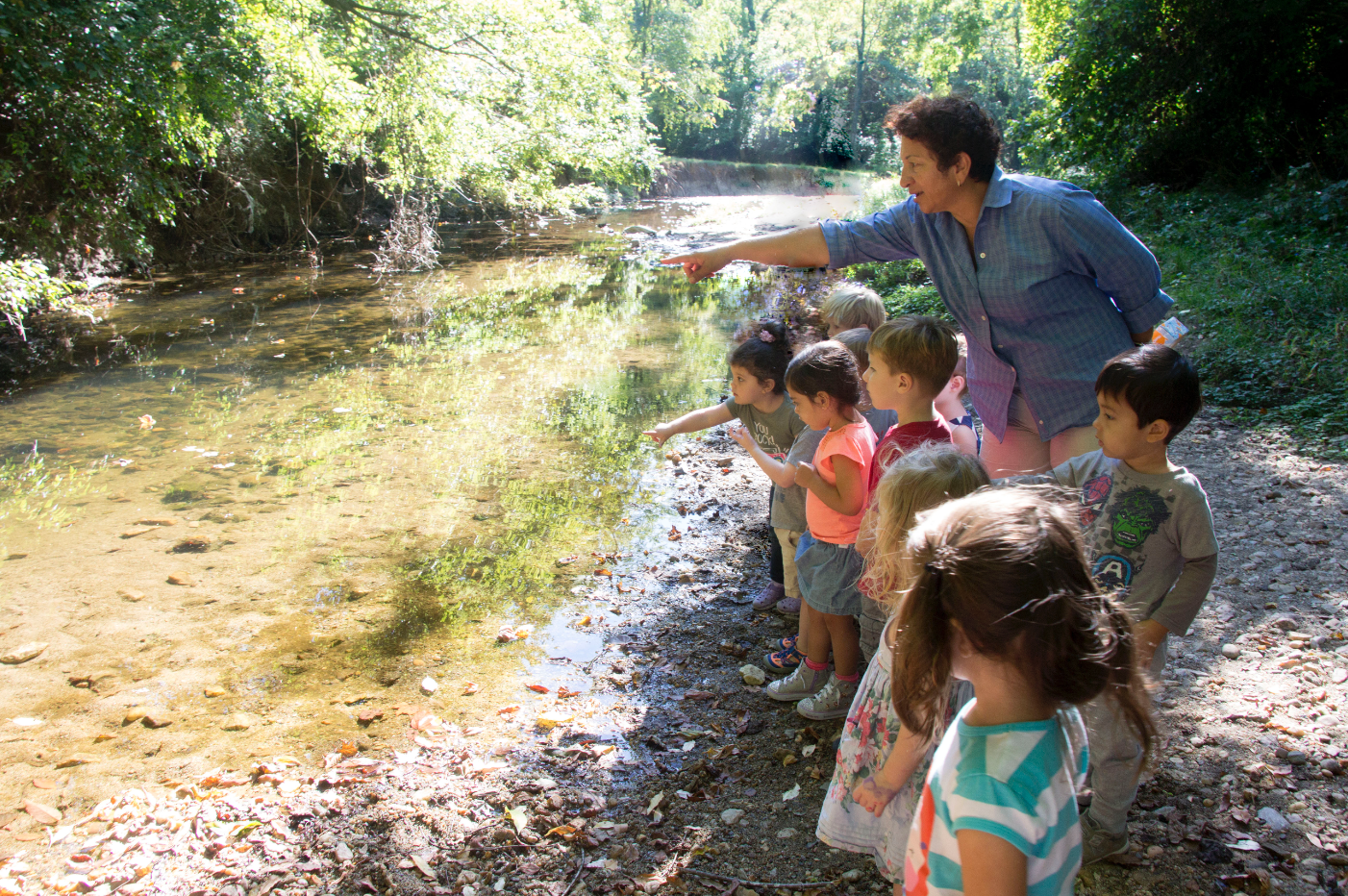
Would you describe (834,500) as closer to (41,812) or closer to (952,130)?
(952,130)

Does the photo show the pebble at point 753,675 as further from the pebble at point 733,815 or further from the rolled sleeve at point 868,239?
the rolled sleeve at point 868,239

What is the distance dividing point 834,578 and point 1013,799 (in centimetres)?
164

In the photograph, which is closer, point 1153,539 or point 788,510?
point 1153,539

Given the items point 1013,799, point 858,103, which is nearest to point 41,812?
point 1013,799

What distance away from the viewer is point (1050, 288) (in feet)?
8.79

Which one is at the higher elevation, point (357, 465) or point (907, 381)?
point (907, 381)

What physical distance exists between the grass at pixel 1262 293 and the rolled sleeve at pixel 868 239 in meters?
3.68

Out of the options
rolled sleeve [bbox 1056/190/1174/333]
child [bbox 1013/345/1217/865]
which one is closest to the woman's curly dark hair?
rolled sleeve [bbox 1056/190/1174/333]

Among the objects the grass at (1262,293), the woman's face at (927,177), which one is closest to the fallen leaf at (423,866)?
the woman's face at (927,177)

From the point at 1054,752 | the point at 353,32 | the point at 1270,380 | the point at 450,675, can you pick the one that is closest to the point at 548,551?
the point at 450,675

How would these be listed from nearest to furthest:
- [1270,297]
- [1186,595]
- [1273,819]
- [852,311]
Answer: [1186,595], [1273,819], [852,311], [1270,297]

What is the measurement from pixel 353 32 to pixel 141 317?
20.2ft

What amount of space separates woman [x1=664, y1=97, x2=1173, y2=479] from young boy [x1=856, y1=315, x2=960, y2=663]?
22 cm

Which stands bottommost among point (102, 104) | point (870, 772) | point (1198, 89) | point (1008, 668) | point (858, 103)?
point (870, 772)
